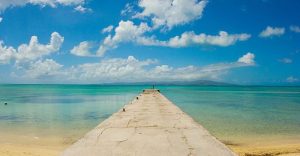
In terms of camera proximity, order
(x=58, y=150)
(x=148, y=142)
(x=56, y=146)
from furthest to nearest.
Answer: (x=56, y=146), (x=58, y=150), (x=148, y=142)

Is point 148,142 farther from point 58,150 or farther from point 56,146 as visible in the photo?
point 56,146

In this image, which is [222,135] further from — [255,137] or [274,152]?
[274,152]

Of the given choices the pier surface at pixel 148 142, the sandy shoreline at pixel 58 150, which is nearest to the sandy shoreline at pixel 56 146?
the sandy shoreline at pixel 58 150

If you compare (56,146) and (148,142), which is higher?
(148,142)

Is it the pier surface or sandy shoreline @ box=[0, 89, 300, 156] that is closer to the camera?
the pier surface

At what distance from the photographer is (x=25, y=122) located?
58.7 ft

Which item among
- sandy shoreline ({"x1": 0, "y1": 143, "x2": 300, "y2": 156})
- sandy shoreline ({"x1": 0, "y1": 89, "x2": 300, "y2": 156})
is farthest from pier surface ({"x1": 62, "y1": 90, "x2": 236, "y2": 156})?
sandy shoreline ({"x1": 0, "y1": 143, "x2": 300, "y2": 156})

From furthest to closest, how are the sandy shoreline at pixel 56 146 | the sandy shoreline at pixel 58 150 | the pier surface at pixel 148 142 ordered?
the sandy shoreline at pixel 56 146, the sandy shoreline at pixel 58 150, the pier surface at pixel 148 142

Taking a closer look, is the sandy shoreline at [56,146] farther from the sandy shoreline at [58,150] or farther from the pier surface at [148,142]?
the pier surface at [148,142]

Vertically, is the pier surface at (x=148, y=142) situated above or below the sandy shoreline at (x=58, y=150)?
above

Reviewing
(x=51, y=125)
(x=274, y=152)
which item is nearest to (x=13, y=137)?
(x=51, y=125)

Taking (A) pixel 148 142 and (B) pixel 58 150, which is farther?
(B) pixel 58 150

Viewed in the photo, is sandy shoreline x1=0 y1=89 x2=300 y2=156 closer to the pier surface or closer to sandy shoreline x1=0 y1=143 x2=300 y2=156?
sandy shoreline x1=0 y1=143 x2=300 y2=156

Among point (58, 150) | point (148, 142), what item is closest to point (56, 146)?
point (58, 150)
